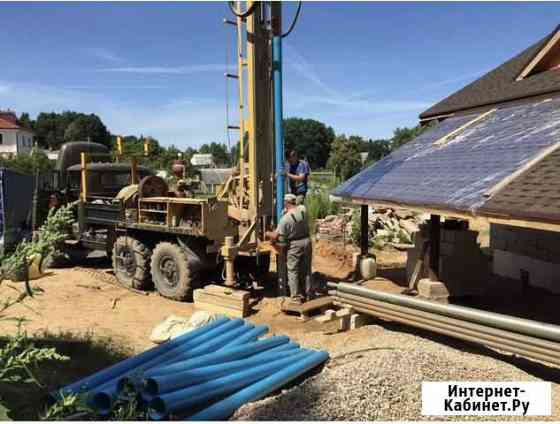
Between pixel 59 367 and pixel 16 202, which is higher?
pixel 16 202

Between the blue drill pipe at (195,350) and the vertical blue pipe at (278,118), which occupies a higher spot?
the vertical blue pipe at (278,118)

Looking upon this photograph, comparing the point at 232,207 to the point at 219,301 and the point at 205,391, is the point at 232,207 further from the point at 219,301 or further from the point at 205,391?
the point at 205,391

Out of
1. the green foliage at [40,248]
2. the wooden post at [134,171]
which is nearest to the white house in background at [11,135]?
the wooden post at [134,171]

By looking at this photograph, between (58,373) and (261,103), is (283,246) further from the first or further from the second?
(58,373)

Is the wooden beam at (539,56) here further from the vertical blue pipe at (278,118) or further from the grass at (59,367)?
the grass at (59,367)

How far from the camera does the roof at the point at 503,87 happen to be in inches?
388

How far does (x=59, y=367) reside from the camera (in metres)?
5.49

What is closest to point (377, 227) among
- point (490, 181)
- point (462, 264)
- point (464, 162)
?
point (462, 264)

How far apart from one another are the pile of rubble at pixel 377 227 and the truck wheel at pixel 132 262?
274 inches

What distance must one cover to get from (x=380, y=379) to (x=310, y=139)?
10869 centimetres

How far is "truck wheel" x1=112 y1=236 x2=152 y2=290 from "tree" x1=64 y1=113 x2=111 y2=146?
85.7m

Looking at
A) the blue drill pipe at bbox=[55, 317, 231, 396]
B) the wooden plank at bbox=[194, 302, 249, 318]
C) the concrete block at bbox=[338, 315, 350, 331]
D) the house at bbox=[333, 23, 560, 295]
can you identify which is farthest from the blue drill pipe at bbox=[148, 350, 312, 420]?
the house at bbox=[333, 23, 560, 295]

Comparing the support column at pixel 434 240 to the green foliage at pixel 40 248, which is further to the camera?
the support column at pixel 434 240

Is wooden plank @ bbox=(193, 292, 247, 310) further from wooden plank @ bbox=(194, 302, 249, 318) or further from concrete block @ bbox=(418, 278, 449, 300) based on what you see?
concrete block @ bbox=(418, 278, 449, 300)
